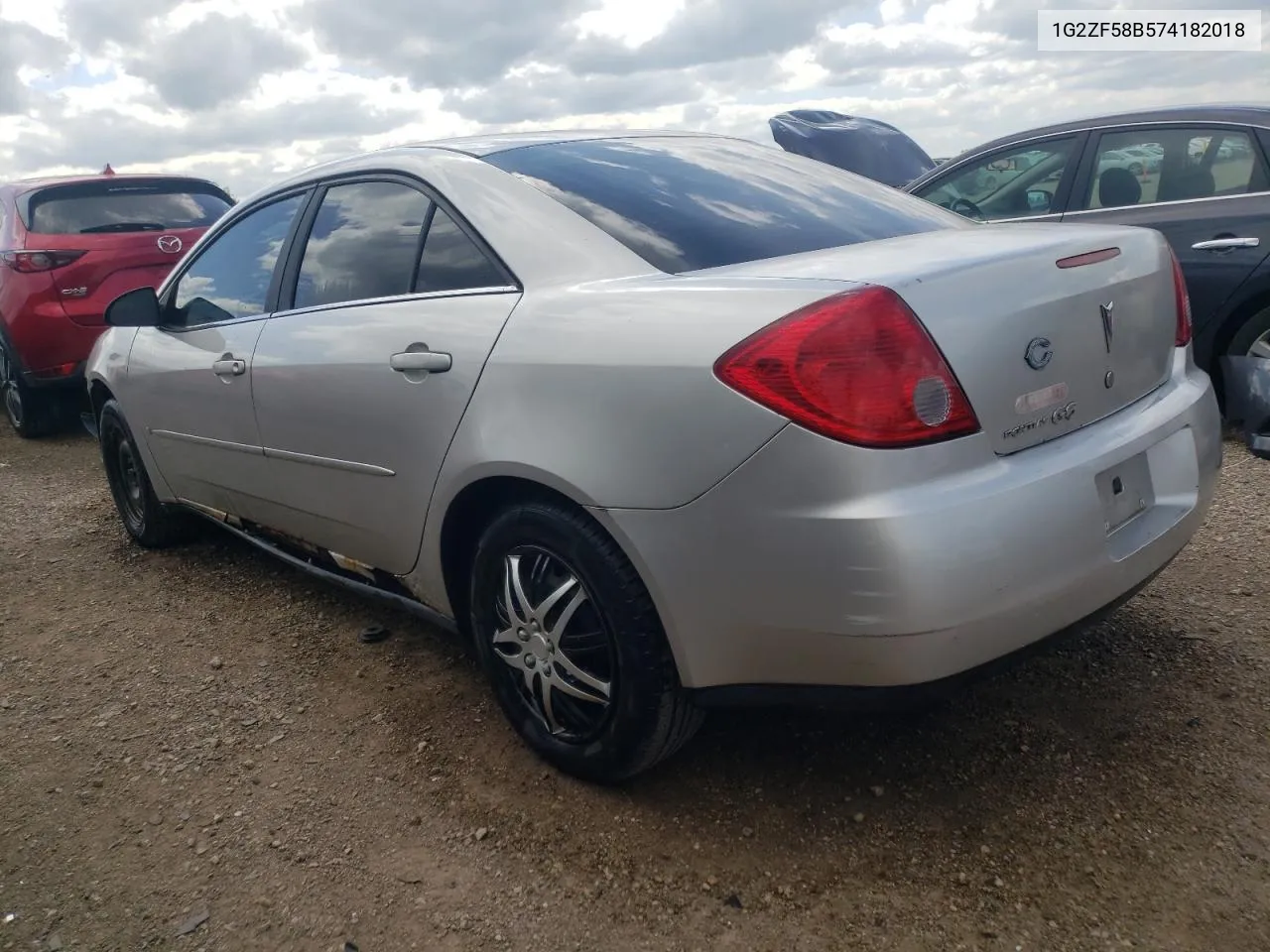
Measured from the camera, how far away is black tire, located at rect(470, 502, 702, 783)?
7.22 feet

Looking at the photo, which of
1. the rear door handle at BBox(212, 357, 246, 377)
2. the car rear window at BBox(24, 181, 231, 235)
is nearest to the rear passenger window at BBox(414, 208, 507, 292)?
the rear door handle at BBox(212, 357, 246, 377)

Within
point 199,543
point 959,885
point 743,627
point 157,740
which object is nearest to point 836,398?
point 743,627

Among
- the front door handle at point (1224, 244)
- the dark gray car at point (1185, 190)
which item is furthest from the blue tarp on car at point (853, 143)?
the front door handle at point (1224, 244)

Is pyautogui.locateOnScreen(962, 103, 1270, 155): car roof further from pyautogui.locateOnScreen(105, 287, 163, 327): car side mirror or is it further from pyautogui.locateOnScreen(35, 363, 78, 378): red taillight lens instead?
pyautogui.locateOnScreen(35, 363, 78, 378): red taillight lens

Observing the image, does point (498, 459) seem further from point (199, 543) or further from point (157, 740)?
point (199, 543)

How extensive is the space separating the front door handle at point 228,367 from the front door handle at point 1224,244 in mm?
4196

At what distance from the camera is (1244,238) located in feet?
15.9

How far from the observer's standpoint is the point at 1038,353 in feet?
6.73

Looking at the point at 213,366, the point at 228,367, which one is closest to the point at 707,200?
the point at 228,367

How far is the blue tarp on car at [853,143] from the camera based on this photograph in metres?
10.5

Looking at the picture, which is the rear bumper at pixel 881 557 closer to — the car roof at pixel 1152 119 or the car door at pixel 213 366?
the car door at pixel 213 366

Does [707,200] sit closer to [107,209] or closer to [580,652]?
[580,652]

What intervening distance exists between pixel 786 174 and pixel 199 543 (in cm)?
313

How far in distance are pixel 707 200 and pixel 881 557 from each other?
1158 mm
